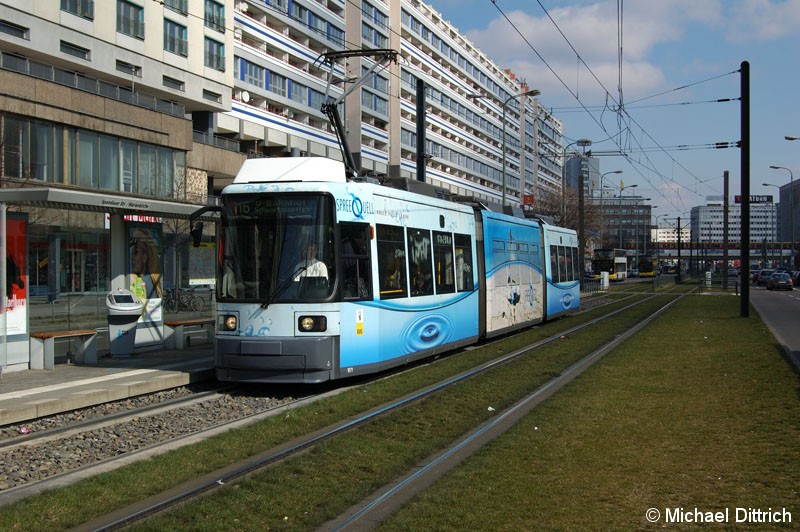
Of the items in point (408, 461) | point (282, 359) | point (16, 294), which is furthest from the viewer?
point (16, 294)

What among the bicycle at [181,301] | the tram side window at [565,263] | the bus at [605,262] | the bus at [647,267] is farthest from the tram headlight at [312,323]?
the bus at [647,267]

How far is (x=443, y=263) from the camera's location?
600 inches

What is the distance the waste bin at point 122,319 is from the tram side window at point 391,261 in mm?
5477

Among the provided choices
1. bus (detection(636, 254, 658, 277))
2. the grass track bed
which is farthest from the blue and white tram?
bus (detection(636, 254, 658, 277))

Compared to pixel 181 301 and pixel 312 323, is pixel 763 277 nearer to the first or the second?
pixel 181 301

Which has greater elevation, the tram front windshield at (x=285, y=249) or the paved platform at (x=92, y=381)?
the tram front windshield at (x=285, y=249)

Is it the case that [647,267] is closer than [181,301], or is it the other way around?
[181,301]

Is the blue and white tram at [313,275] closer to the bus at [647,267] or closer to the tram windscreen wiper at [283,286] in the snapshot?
the tram windscreen wiper at [283,286]

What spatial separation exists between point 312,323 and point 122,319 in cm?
562

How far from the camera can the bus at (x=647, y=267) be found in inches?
3780

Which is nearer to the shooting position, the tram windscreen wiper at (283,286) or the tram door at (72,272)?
the tram windscreen wiper at (283,286)

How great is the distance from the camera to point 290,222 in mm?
11352

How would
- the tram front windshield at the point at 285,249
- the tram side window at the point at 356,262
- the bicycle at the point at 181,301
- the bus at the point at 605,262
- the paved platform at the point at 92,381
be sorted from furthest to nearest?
the bus at the point at 605,262, the bicycle at the point at 181,301, the tram side window at the point at 356,262, the tram front windshield at the point at 285,249, the paved platform at the point at 92,381

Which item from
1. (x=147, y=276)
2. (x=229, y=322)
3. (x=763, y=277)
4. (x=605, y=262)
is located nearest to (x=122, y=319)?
(x=147, y=276)
